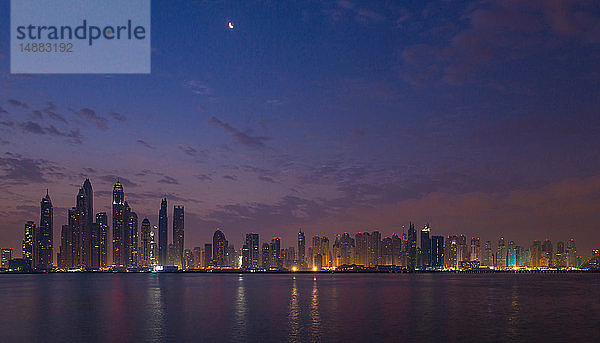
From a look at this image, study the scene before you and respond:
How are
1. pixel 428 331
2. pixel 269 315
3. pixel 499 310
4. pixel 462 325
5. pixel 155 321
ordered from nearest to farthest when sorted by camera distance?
pixel 428 331
pixel 462 325
pixel 155 321
pixel 269 315
pixel 499 310

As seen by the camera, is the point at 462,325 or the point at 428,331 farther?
the point at 462,325

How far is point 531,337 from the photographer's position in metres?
49.2

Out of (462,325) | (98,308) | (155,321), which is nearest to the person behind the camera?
(462,325)

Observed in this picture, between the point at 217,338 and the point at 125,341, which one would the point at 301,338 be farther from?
the point at 125,341

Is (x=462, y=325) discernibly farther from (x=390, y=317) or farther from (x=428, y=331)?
(x=390, y=317)

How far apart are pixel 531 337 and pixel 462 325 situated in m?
8.52

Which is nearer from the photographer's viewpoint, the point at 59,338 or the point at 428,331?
the point at 59,338

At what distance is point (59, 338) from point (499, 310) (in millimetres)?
55489

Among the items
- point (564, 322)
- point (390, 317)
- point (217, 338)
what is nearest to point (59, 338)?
point (217, 338)

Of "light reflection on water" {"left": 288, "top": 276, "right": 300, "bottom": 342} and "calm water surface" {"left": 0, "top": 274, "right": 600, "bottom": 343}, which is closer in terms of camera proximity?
"light reflection on water" {"left": 288, "top": 276, "right": 300, "bottom": 342}

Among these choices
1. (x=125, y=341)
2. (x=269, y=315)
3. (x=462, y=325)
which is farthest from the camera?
(x=269, y=315)

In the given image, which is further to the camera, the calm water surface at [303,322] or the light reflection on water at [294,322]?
the calm water surface at [303,322]

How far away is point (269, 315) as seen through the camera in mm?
67562

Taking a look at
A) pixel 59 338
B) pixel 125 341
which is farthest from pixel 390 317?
pixel 59 338
